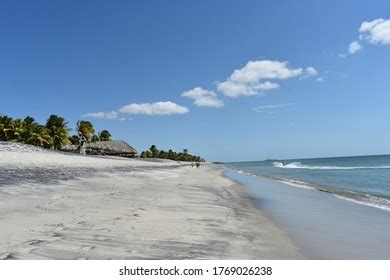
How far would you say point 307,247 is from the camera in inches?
355

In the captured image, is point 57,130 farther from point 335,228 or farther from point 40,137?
point 335,228

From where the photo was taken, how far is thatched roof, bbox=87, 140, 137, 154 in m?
86.6

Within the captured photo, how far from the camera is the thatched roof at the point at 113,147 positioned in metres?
86.6

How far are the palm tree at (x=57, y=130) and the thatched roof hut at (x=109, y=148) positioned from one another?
806 centimetres

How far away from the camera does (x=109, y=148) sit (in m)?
88.2

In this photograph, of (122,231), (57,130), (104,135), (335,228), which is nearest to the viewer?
(122,231)

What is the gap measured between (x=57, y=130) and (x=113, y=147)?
1981 centimetres

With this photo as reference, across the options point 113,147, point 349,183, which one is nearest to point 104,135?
point 113,147

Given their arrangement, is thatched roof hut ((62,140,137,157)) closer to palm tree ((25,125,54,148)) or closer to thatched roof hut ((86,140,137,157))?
thatched roof hut ((86,140,137,157))

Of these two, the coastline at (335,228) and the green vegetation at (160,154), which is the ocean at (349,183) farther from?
the green vegetation at (160,154)

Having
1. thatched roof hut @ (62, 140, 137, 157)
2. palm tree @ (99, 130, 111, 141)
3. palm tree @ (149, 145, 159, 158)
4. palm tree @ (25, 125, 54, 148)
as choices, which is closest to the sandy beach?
palm tree @ (25, 125, 54, 148)
